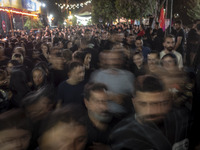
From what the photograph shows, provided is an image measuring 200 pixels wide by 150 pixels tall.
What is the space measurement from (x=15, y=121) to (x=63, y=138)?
551 millimetres

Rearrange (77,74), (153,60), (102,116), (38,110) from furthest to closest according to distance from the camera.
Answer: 1. (153,60)
2. (77,74)
3. (38,110)
4. (102,116)

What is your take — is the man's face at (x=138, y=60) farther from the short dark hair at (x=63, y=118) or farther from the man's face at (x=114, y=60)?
the short dark hair at (x=63, y=118)

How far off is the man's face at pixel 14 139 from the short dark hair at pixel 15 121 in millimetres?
45

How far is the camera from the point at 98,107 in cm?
266

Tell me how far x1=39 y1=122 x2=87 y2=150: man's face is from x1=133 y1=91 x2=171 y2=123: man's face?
0.62 m

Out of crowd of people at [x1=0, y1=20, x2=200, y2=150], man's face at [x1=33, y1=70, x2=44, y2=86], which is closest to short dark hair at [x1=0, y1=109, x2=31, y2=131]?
crowd of people at [x1=0, y1=20, x2=200, y2=150]

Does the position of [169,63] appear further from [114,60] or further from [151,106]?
[151,106]

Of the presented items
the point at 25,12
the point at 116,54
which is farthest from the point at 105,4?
the point at 116,54

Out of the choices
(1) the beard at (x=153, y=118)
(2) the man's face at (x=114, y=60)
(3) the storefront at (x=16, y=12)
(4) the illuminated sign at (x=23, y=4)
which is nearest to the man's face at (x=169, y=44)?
(2) the man's face at (x=114, y=60)

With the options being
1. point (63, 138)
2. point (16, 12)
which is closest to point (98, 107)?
point (63, 138)

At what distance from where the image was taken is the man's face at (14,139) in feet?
6.25

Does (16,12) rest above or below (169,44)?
above

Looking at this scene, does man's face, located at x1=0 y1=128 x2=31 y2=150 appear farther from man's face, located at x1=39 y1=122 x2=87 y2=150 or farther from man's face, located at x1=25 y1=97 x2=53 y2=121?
man's face, located at x1=25 y1=97 x2=53 y2=121

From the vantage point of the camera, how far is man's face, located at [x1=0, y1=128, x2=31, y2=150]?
1904mm
